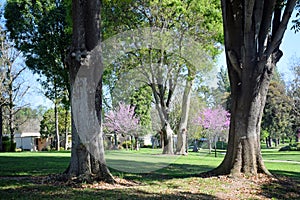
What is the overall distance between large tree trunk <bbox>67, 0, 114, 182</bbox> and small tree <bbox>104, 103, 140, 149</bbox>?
24.7 m

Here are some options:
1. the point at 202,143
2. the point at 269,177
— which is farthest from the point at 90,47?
the point at 202,143

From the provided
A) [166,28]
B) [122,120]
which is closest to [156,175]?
[166,28]

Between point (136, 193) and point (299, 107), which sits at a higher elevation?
point (299, 107)

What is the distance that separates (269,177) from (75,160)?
15.8 ft

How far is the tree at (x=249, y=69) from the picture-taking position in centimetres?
820

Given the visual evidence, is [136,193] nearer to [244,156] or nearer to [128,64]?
[244,156]

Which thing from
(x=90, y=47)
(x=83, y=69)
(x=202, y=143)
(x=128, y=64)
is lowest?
(x=202, y=143)

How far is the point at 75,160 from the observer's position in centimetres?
718

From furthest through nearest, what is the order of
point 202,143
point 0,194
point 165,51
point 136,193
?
point 202,143 → point 165,51 → point 136,193 → point 0,194

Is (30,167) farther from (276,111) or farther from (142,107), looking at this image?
(276,111)

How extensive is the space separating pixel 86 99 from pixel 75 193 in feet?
7.13

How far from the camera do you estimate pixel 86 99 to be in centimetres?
725

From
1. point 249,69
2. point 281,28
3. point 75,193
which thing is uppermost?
point 281,28

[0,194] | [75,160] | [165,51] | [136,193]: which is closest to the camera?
[0,194]
